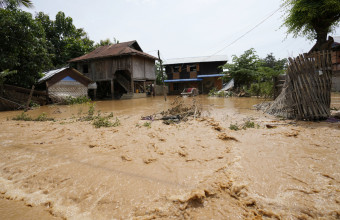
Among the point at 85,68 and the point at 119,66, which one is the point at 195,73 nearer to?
the point at 119,66

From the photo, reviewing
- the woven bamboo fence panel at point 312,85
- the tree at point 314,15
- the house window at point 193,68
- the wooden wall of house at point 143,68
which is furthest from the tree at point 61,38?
the woven bamboo fence panel at point 312,85

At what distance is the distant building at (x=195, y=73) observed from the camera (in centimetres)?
2625

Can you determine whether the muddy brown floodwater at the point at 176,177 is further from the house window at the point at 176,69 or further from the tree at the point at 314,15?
the house window at the point at 176,69

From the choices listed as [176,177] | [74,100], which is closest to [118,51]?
[74,100]

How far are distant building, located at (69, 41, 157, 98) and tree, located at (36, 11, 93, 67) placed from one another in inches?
123

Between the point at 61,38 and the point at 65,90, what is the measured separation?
1608 cm

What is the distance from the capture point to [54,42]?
2520 centimetres

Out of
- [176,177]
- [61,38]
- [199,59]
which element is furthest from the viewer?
[199,59]

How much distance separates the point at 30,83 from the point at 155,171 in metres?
15.6

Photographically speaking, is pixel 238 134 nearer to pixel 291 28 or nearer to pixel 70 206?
pixel 70 206

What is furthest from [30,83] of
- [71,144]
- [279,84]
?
[279,84]

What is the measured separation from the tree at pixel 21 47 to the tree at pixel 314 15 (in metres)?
17.4

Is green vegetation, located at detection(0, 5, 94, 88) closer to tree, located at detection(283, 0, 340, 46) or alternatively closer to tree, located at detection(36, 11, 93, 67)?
tree, located at detection(36, 11, 93, 67)

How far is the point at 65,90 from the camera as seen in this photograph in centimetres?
1487
